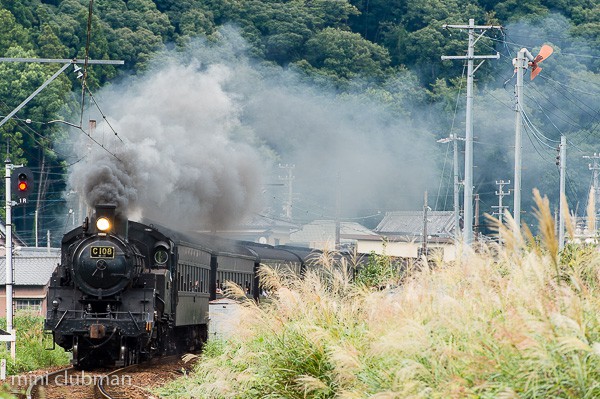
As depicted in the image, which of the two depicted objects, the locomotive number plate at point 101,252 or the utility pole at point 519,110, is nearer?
the locomotive number plate at point 101,252

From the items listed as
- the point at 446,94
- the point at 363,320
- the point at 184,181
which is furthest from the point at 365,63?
the point at 363,320

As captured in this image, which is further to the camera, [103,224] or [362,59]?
[362,59]

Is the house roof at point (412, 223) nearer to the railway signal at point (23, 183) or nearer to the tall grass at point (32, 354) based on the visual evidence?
the tall grass at point (32, 354)

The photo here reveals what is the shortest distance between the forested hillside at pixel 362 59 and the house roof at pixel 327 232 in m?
4.18

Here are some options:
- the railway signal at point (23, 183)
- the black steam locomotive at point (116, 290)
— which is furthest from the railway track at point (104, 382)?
the railway signal at point (23, 183)

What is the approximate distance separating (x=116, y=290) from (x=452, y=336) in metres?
10.9

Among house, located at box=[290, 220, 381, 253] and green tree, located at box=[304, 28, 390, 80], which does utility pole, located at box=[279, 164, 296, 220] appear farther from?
green tree, located at box=[304, 28, 390, 80]

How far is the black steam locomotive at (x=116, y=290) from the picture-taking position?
17984 millimetres

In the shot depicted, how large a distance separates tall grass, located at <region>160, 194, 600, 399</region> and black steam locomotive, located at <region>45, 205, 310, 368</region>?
21.2 ft

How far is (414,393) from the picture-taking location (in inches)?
303

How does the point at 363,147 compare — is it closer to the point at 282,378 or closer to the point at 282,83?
the point at 282,83

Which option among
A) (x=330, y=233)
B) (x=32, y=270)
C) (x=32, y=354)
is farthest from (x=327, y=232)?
(x=32, y=354)

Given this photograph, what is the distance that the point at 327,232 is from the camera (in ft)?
193

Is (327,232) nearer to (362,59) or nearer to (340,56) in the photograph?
(340,56)
